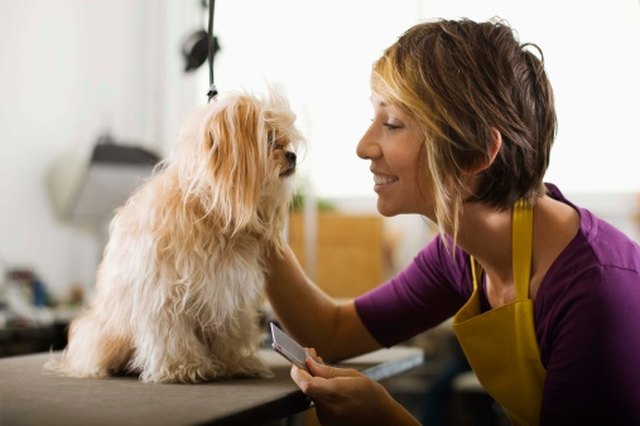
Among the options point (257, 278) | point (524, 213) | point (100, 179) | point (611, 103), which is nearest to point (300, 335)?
point (257, 278)

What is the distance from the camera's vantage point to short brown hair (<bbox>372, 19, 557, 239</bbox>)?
1.38m

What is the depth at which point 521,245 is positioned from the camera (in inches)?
57.2

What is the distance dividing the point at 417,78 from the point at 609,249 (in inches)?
17.3

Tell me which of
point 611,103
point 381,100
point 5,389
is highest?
point 611,103

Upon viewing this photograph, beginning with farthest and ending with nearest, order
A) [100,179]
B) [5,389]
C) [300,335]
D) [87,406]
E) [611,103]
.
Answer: [611,103] < [100,179] < [300,335] < [5,389] < [87,406]

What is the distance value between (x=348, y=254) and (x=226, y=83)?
4.11 feet

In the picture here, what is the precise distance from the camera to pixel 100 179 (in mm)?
3736

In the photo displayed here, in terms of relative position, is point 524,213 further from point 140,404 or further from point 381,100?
point 140,404

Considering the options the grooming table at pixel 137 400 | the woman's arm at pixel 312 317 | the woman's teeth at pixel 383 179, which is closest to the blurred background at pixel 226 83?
the woman's arm at pixel 312 317

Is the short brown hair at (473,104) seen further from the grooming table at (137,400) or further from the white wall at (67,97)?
the white wall at (67,97)

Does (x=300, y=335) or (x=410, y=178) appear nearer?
(x=410, y=178)

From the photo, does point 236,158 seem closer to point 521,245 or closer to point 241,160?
point 241,160

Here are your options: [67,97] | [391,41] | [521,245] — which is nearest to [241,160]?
[521,245]

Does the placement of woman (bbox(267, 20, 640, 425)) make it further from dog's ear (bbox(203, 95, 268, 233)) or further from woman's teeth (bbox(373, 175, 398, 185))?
dog's ear (bbox(203, 95, 268, 233))
